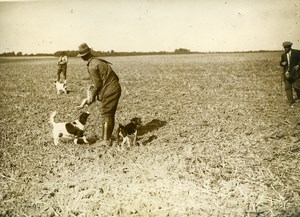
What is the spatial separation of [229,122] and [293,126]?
0.90 meters

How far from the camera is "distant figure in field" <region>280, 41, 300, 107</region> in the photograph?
544 centimetres

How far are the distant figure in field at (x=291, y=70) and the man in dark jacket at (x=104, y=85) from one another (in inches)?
111

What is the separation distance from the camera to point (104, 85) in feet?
14.6

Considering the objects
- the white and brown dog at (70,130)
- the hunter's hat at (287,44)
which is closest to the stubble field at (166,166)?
the white and brown dog at (70,130)

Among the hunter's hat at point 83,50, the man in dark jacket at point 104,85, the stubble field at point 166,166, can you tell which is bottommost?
the stubble field at point 166,166

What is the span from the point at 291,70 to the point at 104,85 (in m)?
3.24

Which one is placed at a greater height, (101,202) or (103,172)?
(103,172)

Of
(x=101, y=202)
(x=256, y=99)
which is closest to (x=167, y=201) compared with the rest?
(x=101, y=202)

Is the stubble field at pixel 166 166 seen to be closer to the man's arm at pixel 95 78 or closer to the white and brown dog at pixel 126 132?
the white and brown dog at pixel 126 132

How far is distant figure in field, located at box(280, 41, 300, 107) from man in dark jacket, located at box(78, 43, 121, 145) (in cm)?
282

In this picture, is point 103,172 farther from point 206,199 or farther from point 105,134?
point 206,199

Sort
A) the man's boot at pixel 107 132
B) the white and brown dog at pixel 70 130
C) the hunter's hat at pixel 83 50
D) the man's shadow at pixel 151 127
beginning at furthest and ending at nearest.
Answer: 1. the man's shadow at pixel 151 127
2. the white and brown dog at pixel 70 130
3. the man's boot at pixel 107 132
4. the hunter's hat at pixel 83 50

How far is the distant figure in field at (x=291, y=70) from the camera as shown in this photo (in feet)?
17.9

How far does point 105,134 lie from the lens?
4574mm
